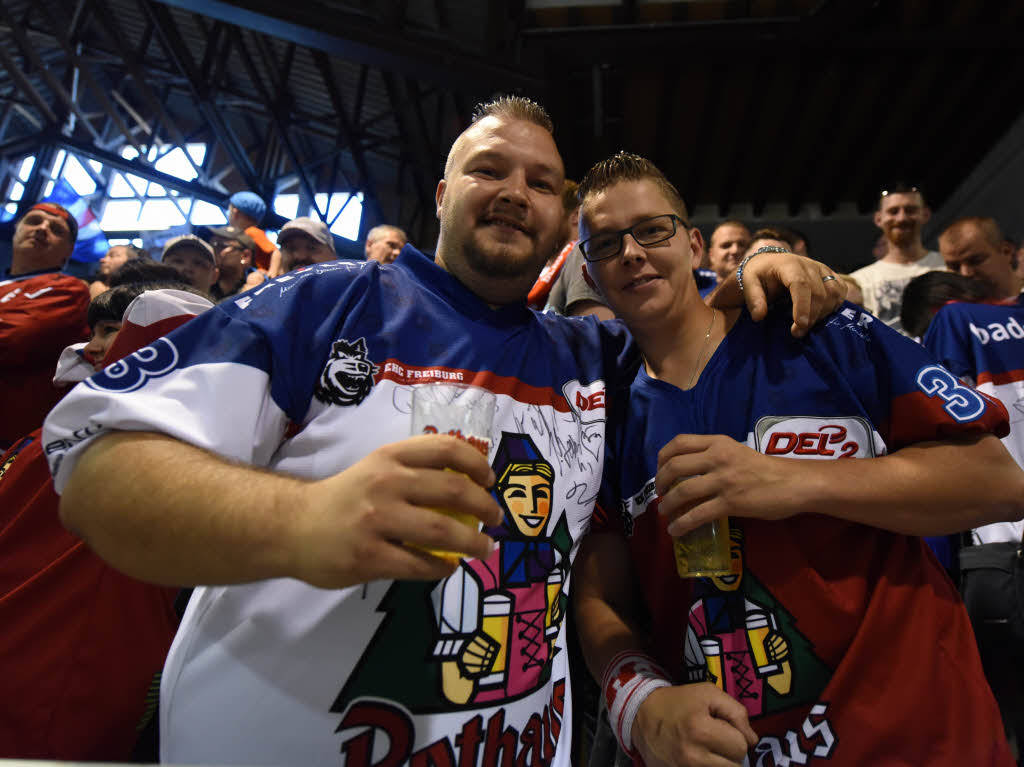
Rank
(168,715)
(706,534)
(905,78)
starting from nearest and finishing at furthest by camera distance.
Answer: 1. (168,715)
2. (706,534)
3. (905,78)

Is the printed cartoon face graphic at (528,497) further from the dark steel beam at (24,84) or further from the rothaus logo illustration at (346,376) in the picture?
the dark steel beam at (24,84)

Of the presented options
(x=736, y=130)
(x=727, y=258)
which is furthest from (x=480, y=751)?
(x=736, y=130)

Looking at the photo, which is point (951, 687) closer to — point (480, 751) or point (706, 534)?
point (706, 534)

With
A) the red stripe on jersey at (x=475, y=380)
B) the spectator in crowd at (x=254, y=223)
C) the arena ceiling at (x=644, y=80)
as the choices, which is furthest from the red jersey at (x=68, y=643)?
the arena ceiling at (x=644, y=80)

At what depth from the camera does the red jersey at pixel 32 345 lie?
2705 millimetres

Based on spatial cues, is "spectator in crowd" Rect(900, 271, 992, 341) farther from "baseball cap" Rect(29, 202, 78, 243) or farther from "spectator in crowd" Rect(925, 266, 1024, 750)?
"baseball cap" Rect(29, 202, 78, 243)

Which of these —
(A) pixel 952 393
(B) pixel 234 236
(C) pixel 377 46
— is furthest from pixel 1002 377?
(C) pixel 377 46

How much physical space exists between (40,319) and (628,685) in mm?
3036

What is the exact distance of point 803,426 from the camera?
1301mm

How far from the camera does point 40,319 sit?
281 centimetres

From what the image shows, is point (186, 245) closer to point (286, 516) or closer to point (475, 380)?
point (475, 380)

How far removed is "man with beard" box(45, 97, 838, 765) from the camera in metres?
0.78

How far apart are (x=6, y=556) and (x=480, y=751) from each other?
1.30 meters

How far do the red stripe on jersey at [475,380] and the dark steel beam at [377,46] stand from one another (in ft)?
17.8
